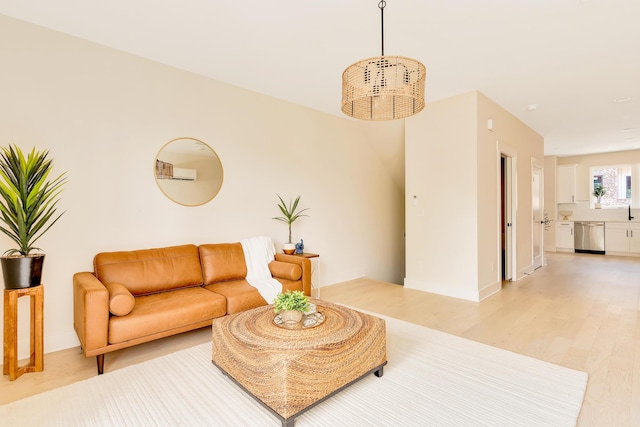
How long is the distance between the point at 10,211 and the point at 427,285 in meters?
4.60

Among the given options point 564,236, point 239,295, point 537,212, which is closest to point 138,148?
point 239,295

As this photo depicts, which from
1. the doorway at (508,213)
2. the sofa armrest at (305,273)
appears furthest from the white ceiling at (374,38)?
the sofa armrest at (305,273)

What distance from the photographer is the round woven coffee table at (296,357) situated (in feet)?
5.58

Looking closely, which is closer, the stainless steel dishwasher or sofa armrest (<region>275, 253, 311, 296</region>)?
sofa armrest (<region>275, 253, 311, 296</region>)

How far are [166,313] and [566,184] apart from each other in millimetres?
10396

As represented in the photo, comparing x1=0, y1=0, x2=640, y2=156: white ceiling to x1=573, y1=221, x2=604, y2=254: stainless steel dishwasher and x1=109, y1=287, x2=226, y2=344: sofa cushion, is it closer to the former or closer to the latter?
x1=109, y1=287, x2=226, y2=344: sofa cushion

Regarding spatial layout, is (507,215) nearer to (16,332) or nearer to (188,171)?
(188,171)

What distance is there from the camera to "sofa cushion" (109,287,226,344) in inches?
93.2

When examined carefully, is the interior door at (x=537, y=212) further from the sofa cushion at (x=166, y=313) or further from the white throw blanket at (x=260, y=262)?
the sofa cushion at (x=166, y=313)

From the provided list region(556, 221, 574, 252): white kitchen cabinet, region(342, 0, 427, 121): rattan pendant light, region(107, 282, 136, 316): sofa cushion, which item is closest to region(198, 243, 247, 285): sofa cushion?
region(107, 282, 136, 316): sofa cushion

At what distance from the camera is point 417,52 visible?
305cm

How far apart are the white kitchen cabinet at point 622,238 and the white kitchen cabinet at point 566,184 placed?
113cm

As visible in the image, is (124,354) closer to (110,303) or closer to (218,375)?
(110,303)

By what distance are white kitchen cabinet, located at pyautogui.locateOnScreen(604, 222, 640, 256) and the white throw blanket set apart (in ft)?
28.9
